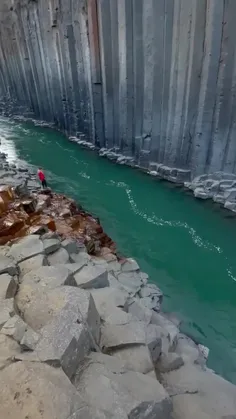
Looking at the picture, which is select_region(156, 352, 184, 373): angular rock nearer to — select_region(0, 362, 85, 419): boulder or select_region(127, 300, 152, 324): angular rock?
select_region(127, 300, 152, 324): angular rock

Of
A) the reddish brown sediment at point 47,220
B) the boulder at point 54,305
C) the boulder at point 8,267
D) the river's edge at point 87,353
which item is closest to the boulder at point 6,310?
the river's edge at point 87,353

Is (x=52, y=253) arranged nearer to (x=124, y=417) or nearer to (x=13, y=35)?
(x=124, y=417)

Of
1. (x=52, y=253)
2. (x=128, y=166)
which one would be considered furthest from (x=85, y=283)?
(x=128, y=166)

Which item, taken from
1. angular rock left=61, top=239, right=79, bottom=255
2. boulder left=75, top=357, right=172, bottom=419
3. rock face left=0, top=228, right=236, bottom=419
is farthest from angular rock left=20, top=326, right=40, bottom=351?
angular rock left=61, top=239, right=79, bottom=255

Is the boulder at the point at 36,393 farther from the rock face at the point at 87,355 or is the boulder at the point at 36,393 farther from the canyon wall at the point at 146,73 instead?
the canyon wall at the point at 146,73

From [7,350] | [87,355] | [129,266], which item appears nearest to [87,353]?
[87,355]
